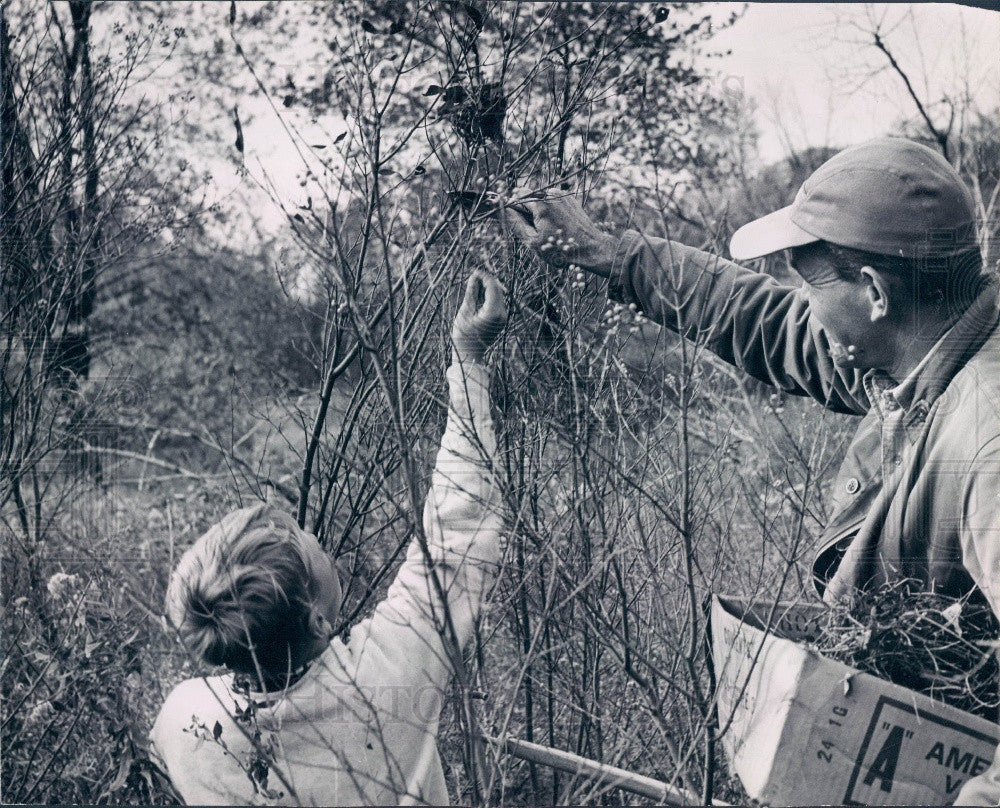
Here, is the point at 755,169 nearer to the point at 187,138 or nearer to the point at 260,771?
the point at 187,138

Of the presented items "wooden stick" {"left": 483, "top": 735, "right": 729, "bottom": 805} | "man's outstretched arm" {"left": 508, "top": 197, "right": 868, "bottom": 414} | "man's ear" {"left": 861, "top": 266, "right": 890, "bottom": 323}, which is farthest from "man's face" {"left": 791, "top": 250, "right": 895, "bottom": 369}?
"wooden stick" {"left": 483, "top": 735, "right": 729, "bottom": 805}

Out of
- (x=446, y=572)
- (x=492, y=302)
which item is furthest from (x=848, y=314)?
(x=446, y=572)

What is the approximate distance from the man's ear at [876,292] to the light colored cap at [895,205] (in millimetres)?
53

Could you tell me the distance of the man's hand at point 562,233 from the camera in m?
2.51

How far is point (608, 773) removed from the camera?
7.20ft

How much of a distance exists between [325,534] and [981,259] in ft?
6.12

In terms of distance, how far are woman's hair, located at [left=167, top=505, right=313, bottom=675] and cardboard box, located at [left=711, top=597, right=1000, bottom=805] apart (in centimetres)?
90

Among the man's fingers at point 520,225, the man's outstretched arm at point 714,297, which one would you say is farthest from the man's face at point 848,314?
the man's fingers at point 520,225

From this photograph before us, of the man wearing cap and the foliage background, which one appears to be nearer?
the man wearing cap

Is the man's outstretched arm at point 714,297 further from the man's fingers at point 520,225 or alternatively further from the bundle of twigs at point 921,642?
the bundle of twigs at point 921,642

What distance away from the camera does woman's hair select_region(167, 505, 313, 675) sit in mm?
1793

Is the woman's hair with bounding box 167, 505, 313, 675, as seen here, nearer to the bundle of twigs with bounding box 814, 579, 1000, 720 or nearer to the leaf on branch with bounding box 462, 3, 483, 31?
the bundle of twigs with bounding box 814, 579, 1000, 720

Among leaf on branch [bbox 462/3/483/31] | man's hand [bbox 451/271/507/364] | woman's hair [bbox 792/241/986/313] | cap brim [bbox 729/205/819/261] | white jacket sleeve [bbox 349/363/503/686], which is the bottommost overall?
white jacket sleeve [bbox 349/363/503/686]

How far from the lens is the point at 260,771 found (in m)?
1.95
